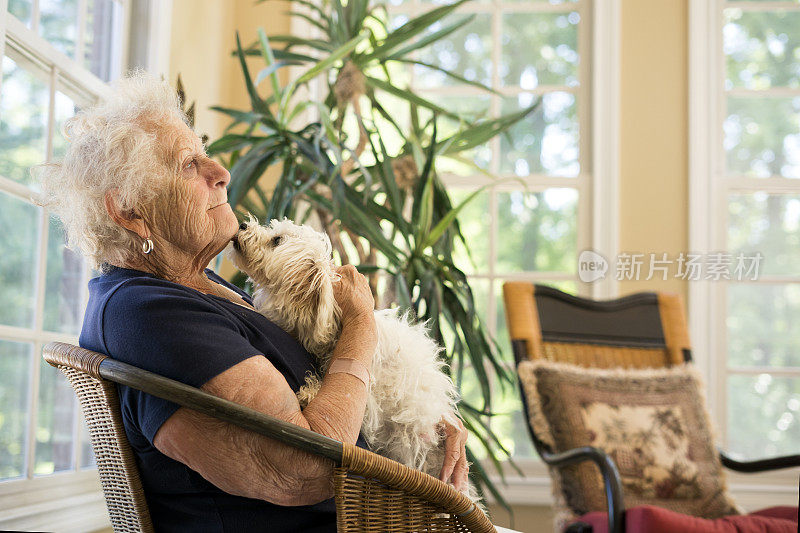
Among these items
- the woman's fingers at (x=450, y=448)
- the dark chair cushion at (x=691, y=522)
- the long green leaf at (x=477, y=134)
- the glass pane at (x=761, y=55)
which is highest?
the glass pane at (x=761, y=55)

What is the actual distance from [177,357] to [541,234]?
2741mm

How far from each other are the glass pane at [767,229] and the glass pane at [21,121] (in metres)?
2.92

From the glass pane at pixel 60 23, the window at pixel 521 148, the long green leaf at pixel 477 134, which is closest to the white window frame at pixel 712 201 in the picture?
the window at pixel 521 148

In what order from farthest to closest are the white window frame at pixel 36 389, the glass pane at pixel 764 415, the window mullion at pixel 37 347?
1. the glass pane at pixel 764 415
2. the window mullion at pixel 37 347
3. the white window frame at pixel 36 389

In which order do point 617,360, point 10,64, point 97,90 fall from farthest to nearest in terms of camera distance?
point 617,360
point 97,90
point 10,64

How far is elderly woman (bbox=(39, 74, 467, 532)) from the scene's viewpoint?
3.31 ft

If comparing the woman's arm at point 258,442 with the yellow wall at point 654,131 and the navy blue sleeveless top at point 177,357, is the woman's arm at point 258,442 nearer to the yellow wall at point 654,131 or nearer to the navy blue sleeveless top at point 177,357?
the navy blue sleeveless top at point 177,357

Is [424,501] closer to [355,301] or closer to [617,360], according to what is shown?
[355,301]

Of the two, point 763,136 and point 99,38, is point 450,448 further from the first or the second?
point 763,136

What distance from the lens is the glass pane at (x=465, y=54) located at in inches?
144

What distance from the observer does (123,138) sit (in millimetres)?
1187

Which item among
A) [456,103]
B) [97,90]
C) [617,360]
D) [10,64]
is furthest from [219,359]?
[456,103]

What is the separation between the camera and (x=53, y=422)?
217cm

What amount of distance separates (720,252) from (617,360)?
0.96 m
